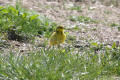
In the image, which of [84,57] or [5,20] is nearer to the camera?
[84,57]

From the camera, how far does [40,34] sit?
24.9 feet

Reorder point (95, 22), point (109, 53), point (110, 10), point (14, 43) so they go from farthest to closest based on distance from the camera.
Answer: point (110, 10) → point (95, 22) → point (14, 43) → point (109, 53)

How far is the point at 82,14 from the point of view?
1038cm

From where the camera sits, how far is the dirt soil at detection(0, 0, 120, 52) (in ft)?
25.8

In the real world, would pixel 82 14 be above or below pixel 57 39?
→ below

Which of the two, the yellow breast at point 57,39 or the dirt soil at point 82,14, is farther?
the dirt soil at point 82,14

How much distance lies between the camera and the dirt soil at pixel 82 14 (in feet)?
25.8

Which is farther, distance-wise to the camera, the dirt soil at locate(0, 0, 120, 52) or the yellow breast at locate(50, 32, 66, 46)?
the dirt soil at locate(0, 0, 120, 52)

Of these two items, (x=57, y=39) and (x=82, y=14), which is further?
(x=82, y=14)

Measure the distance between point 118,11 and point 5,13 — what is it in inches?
216

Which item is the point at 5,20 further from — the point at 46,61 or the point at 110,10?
the point at 110,10

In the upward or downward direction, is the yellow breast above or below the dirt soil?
above

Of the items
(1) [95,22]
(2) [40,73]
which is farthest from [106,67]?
(1) [95,22]

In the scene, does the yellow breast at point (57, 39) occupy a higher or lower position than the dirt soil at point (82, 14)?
higher
